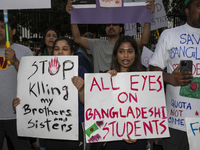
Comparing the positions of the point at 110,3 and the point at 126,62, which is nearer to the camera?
the point at 126,62

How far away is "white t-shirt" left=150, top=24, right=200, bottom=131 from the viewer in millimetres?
2441

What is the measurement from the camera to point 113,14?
9.93 feet

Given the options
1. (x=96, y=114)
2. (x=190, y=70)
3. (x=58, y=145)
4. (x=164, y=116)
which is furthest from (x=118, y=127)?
(x=190, y=70)

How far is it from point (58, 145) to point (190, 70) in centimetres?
141

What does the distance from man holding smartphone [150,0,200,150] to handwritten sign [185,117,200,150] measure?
7 cm

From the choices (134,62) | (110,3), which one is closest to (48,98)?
(134,62)

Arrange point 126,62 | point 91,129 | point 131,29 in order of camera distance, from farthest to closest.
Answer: point 131,29
point 126,62
point 91,129

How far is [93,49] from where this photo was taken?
3504 mm

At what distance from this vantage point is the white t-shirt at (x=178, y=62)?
8.01ft

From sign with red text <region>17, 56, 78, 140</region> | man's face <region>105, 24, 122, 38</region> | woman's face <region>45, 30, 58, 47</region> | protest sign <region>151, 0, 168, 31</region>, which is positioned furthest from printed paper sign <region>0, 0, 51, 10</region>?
protest sign <region>151, 0, 168, 31</region>

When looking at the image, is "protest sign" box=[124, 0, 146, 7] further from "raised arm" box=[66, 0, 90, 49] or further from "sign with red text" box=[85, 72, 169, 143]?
"sign with red text" box=[85, 72, 169, 143]

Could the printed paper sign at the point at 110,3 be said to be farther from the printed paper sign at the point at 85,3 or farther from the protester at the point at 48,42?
the protester at the point at 48,42

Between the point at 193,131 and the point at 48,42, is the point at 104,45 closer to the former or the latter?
the point at 48,42

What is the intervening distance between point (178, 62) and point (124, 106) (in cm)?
66
